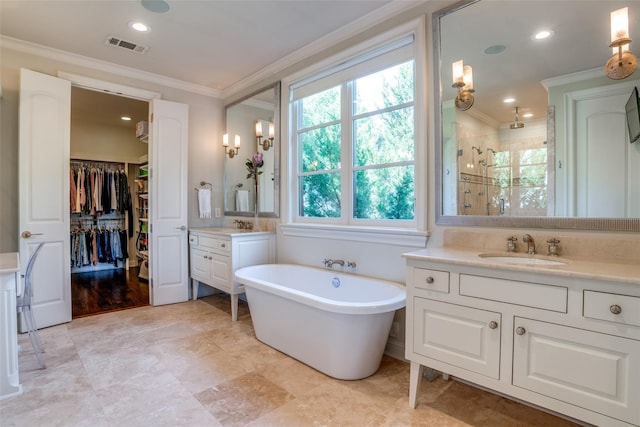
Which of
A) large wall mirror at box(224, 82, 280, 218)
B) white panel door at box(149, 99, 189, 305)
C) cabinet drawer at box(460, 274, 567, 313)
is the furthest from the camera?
white panel door at box(149, 99, 189, 305)

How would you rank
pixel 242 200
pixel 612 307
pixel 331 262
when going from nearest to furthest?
pixel 612 307, pixel 331 262, pixel 242 200

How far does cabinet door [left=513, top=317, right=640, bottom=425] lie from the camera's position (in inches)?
49.5

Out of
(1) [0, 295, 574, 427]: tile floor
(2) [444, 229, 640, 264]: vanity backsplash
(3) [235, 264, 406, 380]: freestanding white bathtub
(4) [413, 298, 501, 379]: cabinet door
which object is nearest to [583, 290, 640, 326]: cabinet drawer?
(4) [413, 298, 501, 379]: cabinet door

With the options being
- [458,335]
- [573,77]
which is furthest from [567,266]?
A: [573,77]

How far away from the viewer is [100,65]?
3.61 meters

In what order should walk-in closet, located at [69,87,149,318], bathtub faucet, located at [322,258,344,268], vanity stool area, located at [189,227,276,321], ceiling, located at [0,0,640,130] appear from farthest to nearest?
walk-in closet, located at [69,87,149,318] < vanity stool area, located at [189,227,276,321] < bathtub faucet, located at [322,258,344,268] < ceiling, located at [0,0,640,130]

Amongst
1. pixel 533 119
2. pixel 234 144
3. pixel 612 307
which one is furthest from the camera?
pixel 234 144

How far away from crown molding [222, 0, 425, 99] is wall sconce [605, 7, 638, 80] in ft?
3.94

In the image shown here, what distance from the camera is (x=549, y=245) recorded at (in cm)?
183

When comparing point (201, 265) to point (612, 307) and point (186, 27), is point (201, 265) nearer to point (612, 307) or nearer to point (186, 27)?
point (186, 27)

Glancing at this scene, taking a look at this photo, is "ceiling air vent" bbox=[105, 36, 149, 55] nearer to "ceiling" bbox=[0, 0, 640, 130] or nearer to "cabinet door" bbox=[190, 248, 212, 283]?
"ceiling" bbox=[0, 0, 640, 130]

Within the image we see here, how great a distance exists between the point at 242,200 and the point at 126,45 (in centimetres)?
206

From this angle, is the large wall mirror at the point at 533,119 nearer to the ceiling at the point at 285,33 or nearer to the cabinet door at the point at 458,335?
the ceiling at the point at 285,33

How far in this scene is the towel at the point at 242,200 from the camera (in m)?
4.24
